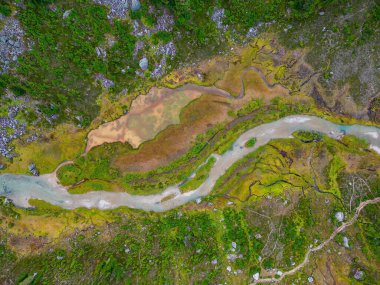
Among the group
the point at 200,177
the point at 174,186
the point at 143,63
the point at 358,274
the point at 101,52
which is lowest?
the point at 358,274

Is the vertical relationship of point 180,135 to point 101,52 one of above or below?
below

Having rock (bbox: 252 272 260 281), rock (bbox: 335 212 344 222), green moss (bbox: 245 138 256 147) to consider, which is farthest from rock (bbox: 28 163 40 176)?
rock (bbox: 335 212 344 222)

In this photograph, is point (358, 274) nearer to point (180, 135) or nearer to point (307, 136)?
point (307, 136)

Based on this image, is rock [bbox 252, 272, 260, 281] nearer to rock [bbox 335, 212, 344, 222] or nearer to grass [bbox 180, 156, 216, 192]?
rock [bbox 335, 212, 344, 222]

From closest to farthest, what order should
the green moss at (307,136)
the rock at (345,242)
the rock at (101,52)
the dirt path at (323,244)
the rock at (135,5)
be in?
the rock at (135,5) < the rock at (101,52) < the dirt path at (323,244) < the rock at (345,242) < the green moss at (307,136)

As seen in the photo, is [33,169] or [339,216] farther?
[33,169]

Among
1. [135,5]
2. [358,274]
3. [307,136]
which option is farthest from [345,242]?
[135,5]

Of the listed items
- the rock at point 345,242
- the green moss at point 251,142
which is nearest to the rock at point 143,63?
the green moss at point 251,142

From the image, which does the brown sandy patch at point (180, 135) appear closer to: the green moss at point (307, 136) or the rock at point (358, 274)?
the green moss at point (307, 136)

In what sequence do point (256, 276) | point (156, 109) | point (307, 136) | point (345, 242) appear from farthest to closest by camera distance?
point (156, 109)
point (307, 136)
point (345, 242)
point (256, 276)
